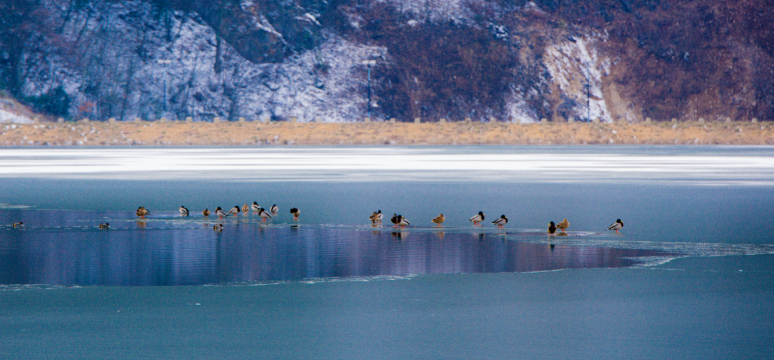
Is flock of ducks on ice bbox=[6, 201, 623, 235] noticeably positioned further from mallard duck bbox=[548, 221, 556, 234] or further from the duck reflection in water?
the duck reflection in water

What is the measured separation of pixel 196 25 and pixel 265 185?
428 ft

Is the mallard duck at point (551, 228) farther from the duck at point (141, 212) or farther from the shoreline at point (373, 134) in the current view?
the shoreline at point (373, 134)

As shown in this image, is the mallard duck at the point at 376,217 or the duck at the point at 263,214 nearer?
the mallard duck at the point at 376,217

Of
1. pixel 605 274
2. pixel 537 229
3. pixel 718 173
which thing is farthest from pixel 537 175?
pixel 605 274

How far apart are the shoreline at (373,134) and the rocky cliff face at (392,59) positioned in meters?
43.1

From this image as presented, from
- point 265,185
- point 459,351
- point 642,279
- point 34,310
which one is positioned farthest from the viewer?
point 265,185

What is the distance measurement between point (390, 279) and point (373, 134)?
89.8 meters

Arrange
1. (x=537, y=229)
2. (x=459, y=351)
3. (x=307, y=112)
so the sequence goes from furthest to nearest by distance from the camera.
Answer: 1. (x=307, y=112)
2. (x=537, y=229)
3. (x=459, y=351)

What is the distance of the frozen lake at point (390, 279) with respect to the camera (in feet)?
26.5

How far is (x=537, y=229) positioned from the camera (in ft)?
55.1

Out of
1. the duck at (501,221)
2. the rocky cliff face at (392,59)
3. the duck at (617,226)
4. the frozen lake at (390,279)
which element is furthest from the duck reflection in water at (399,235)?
the rocky cliff face at (392,59)

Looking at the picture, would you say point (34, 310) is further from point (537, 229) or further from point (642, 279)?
point (537, 229)

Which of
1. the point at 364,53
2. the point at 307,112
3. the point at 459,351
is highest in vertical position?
the point at 364,53

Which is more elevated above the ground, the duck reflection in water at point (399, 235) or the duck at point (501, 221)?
the duck at point (501, 221)
